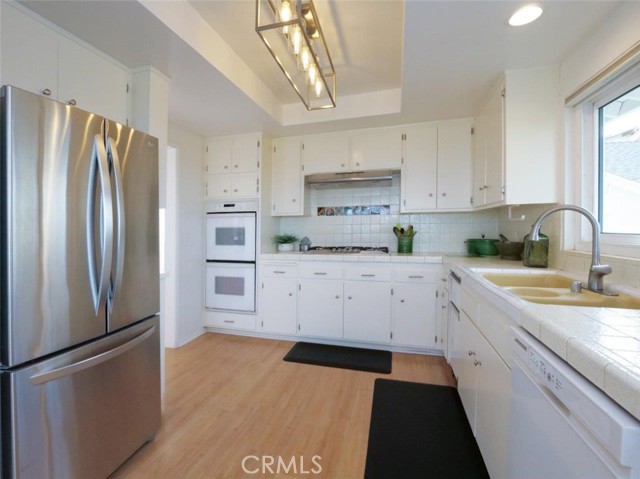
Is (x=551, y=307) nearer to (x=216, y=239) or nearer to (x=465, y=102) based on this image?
(x=465, y=102)

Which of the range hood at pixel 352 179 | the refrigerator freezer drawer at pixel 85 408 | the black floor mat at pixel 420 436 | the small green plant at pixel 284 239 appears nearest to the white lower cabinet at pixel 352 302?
the small green plant at pixel 284 239

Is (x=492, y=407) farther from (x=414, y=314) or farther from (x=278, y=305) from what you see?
(x=278, y=305)

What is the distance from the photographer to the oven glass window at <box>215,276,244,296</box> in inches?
121

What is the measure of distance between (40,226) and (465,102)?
2.89 metres

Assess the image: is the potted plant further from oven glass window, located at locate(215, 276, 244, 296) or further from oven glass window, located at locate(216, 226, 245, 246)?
oven glass window, located at locate(215, 276, 244, 296)

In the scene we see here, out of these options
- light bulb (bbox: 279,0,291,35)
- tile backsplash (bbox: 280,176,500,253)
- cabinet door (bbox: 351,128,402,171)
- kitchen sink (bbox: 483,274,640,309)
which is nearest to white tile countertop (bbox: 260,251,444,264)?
tile backsplash (bbox: 280,176,500,253)

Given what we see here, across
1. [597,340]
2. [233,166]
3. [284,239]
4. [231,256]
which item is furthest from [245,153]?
[597,340]

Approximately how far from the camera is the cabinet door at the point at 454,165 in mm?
2754

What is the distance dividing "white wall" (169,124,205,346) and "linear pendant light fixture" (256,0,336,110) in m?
1.37

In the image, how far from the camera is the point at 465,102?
94.0 inches

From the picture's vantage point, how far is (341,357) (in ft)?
8.48

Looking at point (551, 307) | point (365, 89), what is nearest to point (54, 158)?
point (551, 307)

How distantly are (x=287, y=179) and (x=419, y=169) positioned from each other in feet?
4.79

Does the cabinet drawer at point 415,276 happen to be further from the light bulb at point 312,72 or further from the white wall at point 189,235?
the white wall at point 189,235
